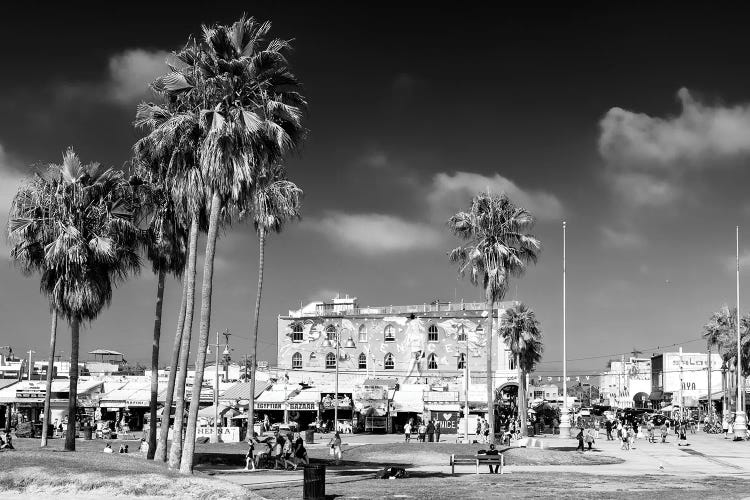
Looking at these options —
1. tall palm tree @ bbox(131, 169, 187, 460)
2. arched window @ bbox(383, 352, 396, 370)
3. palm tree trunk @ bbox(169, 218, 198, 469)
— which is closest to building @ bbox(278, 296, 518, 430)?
arched window @ bbox(383, 352, 396, 370)

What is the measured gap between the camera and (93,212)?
113ft

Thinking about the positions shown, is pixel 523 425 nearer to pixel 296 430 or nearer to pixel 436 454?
pixel 296 430

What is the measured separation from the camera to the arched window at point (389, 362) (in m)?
88.8

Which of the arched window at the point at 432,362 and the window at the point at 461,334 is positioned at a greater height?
the window at the point at 461,334

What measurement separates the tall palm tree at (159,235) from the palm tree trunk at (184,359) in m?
4.48

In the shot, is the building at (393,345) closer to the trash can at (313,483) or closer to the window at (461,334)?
the window at (461,334)

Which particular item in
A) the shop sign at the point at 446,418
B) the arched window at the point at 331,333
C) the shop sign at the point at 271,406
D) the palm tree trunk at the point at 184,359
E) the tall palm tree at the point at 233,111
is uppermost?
the tall palm tree at the point at 233,111

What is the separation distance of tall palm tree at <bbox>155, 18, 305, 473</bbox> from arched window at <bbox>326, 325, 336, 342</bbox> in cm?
6409

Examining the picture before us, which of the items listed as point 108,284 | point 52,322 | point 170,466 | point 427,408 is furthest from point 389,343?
point 170,466

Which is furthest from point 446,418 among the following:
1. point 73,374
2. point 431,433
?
point 73,374

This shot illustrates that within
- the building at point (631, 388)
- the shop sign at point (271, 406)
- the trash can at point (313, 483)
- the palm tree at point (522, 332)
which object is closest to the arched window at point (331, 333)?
the shop sign at point (271, 406)

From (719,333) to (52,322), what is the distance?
71.4 meters

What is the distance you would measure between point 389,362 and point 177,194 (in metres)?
61.8

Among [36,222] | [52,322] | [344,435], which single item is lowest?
[344,435]
